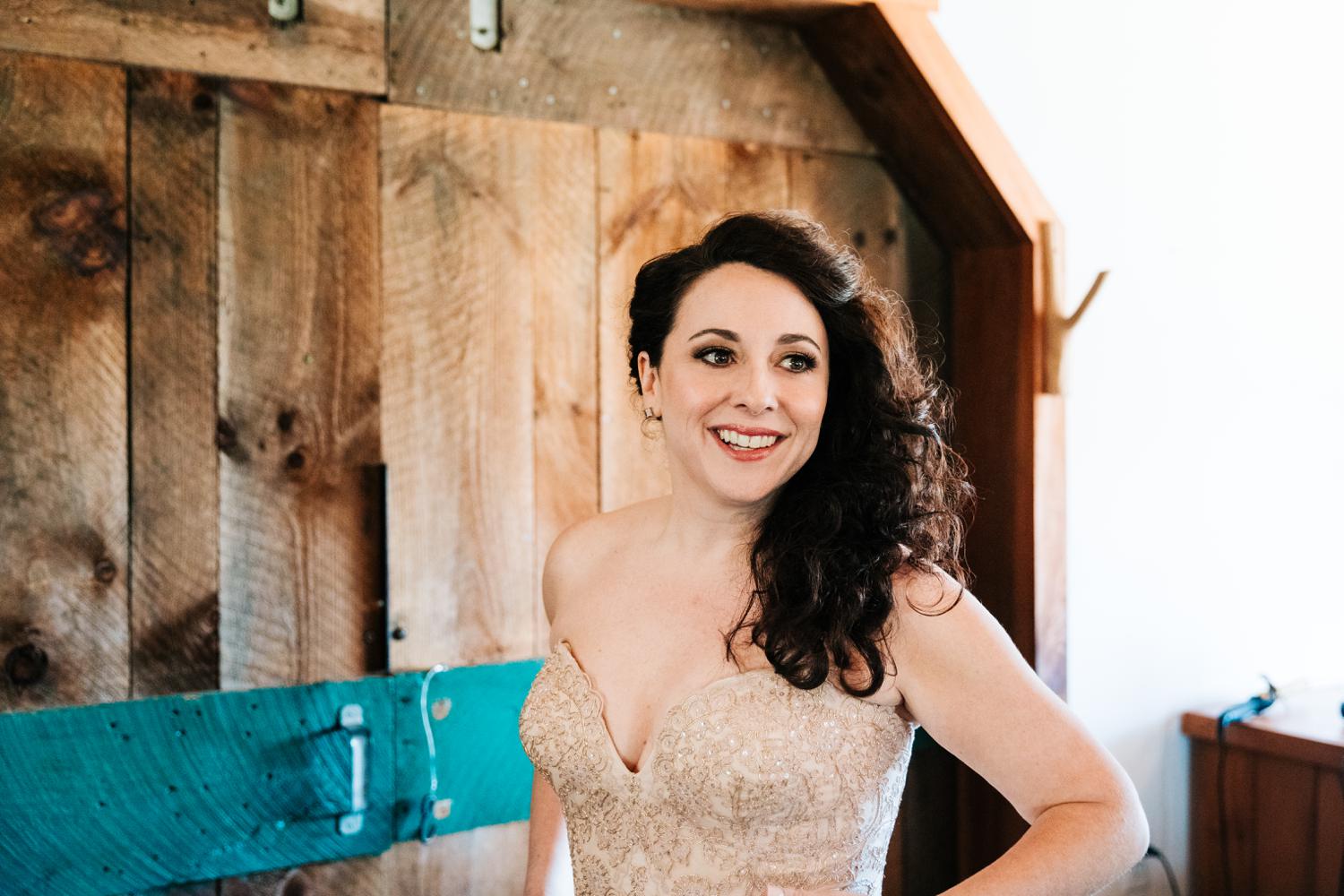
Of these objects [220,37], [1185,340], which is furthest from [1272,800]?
[220,37]

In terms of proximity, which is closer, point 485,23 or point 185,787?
point 185,787

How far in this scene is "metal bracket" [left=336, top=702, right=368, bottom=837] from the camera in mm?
1948

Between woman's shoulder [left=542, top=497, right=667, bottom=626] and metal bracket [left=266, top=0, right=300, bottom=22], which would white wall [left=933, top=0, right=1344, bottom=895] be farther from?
metal bracket [left=266, top=0, right=300, bottom=22]

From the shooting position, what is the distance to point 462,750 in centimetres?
208

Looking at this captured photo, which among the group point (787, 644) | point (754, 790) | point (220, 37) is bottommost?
point (754, 790)

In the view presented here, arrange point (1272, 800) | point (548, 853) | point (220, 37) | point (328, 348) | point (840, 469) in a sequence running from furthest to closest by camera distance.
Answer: point (1272, 800)
point (328, 348)
point (220, 37)
point (548, 853)
point (840, 469)

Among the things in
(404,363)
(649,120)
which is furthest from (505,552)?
(649,120)

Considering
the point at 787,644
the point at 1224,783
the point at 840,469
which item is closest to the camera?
the point at 787,644

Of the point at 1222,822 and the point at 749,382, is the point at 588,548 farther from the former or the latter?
the point at 1222,822

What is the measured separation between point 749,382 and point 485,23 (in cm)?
97

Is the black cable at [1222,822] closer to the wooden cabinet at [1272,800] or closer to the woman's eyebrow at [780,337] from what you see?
Answer: the wooden cabinet at [1272,800]

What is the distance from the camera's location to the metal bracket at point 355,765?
1.95 meters

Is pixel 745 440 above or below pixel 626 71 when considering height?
below

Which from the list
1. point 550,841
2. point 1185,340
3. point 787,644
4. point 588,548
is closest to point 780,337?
point 787,644
